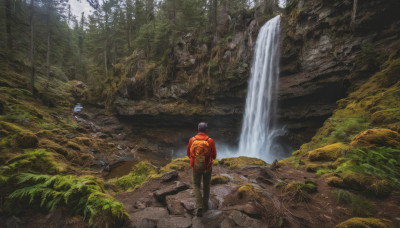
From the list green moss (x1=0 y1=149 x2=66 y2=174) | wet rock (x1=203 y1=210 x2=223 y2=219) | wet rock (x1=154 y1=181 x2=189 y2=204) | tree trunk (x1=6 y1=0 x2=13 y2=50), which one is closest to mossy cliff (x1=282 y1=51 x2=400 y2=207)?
wet rock (x1=203 y1=210 x2=223 y2=219)

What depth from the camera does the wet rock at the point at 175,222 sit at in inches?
120

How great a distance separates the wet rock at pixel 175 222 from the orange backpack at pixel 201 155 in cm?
100

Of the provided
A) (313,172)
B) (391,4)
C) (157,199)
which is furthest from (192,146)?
(391,4)

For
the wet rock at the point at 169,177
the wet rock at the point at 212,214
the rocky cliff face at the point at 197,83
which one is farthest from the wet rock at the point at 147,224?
the rocky cliff face at the point at 197,83

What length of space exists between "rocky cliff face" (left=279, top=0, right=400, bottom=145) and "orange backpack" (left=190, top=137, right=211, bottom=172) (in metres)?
13.5

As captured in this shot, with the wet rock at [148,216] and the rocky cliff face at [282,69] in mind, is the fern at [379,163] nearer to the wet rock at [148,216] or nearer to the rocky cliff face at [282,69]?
the wet rock at [148,216]

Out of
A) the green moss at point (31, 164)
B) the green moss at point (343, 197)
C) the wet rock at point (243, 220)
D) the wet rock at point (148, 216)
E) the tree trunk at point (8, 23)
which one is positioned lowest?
the wet rock at point (148, 216)

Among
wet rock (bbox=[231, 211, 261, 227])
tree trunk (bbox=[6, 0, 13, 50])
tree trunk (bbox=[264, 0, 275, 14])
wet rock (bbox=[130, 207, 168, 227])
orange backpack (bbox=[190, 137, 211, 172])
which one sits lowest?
wet rock (bbox=[130, 207, 168, 227])

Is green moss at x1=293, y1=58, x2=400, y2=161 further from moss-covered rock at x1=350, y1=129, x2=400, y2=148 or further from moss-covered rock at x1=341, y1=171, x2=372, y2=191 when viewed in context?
moss-covered rock at x1=341, y1=171, x2=372, y2=191

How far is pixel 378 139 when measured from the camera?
15.3ft

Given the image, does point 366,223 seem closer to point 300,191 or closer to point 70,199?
point 300,191

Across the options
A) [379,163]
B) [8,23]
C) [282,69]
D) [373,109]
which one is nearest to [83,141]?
[379,163]

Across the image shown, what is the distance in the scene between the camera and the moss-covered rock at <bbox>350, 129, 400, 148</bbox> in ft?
14.8

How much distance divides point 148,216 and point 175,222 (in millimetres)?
695
